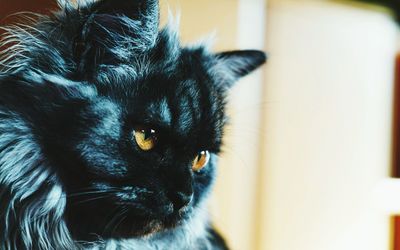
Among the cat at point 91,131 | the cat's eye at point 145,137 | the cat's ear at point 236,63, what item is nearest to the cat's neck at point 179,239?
the cat at point 91,131

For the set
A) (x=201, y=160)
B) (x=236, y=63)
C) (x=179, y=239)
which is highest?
(x=236, y=63)

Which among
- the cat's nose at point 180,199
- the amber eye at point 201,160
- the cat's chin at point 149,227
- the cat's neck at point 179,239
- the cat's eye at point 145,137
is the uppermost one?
the cat's eye at point 145,137

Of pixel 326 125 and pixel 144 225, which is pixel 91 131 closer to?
pixel 144 225

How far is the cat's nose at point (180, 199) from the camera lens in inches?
32.8

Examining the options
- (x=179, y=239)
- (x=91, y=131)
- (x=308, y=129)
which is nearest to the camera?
(x=91, y=131)

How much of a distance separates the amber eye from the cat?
0.15 ft

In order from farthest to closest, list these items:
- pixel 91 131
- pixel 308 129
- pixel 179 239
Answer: pixel 308 129, pixel 179 239, pixel 91 131

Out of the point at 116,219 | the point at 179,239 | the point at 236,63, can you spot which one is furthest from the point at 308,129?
the point at 116,219

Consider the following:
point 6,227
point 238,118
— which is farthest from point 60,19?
point 238,118

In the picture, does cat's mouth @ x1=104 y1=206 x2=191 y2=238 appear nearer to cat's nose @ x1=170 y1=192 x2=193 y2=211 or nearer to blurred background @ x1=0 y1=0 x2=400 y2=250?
cat's nose @ x1=170 y1=192 x2=193 y2=211

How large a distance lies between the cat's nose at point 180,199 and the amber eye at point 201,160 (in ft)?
0.27

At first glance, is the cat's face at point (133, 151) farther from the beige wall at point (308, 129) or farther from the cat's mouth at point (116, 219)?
the beige wall at point (308, 129)

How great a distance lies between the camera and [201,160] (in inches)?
37.1

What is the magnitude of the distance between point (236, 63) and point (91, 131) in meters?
0.38
